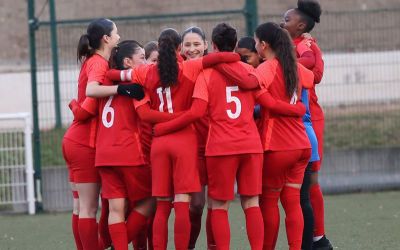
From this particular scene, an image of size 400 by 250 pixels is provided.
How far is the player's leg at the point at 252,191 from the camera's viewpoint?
863cm

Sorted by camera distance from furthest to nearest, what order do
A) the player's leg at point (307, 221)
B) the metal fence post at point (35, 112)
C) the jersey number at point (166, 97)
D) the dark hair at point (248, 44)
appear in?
the metal fence post at point (35, 112), the dark hair at point (248, 44), the player's leg at point (307, 221), the jersey number at point (166, 97)

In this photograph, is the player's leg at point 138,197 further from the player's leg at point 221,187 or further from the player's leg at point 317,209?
the player's leg at point 317,209

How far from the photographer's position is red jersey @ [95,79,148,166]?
8.76 metres

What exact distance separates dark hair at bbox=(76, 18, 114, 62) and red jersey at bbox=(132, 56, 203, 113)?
0.58 m

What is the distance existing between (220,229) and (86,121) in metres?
1.49

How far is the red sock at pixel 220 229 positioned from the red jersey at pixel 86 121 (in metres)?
1.22

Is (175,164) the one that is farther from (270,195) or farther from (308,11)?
(308,11)

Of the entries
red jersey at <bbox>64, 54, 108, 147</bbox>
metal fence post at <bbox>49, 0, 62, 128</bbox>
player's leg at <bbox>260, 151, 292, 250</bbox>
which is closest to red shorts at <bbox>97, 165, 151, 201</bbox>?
red jersey at <bbox>64, 54, 108, 147</bbox>

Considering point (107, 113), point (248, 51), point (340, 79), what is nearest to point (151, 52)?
point (248, 51)

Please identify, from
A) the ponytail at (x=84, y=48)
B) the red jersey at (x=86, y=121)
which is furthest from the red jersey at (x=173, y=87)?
the ponytail at (x=84, y=48)

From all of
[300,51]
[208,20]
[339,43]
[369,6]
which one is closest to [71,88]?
[208,20]

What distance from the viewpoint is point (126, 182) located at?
29.0ft

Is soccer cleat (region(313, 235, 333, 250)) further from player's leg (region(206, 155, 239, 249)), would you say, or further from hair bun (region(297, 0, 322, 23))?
hair bun (region(297, 0, 322, 23))

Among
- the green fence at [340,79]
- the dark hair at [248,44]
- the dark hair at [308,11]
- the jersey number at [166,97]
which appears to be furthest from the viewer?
the green fence at [340,79]
